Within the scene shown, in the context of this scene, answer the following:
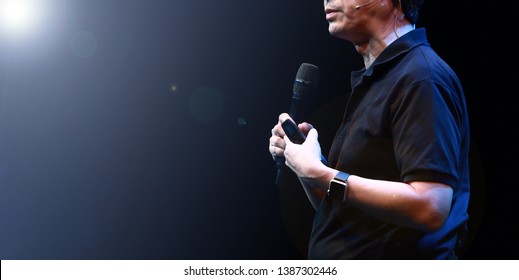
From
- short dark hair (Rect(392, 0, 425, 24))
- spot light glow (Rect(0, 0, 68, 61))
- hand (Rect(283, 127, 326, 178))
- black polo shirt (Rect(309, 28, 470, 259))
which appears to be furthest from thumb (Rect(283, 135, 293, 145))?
spot light glow (Rect(0, 0, 68, 61))

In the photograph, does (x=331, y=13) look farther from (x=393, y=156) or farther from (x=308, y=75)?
(x=393, y=156)

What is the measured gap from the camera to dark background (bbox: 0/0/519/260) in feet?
8.75

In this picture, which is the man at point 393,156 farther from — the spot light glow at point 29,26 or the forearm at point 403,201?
the spot light glow at point 29,26

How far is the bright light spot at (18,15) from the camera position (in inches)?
104

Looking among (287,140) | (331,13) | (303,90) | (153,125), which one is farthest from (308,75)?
(153,125)

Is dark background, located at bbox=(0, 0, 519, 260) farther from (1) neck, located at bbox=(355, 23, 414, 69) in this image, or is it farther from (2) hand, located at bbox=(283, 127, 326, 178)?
(2) hand, located at bbox=(283, 127, 326, 178)

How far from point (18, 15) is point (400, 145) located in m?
2.39

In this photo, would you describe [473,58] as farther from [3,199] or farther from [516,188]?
[3,199]

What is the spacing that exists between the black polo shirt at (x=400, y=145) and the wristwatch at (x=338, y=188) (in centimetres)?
11

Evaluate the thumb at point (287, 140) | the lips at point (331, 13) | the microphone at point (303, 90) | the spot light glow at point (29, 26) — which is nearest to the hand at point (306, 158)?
the thumb at point (287, 140)

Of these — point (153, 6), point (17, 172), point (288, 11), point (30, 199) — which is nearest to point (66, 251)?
point (30, 199)

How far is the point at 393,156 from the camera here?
3.82ft

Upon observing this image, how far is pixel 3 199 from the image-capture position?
8.77ft

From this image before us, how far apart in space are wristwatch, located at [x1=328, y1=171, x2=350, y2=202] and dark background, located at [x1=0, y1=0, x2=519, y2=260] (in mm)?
1527
